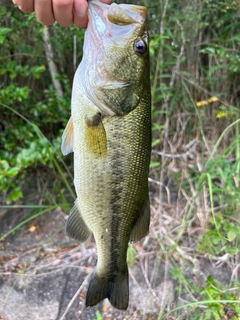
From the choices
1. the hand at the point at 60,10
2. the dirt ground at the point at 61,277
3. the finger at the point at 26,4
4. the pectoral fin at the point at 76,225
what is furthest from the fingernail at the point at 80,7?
the dirt ground at the point at 61,277

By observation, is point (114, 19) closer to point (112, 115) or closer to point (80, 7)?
point (80, 7)

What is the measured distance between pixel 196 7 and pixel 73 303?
232 centimetres

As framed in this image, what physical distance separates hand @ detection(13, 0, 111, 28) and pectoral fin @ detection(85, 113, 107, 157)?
359 mm

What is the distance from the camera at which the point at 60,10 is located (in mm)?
1190

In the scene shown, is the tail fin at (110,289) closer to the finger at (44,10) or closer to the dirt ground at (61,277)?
the dirt ground at (61,277)

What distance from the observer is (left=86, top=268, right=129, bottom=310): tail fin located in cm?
133

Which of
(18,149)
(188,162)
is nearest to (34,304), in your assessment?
(18,149)

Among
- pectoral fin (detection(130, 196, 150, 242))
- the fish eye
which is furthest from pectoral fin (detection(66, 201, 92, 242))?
the fish eye

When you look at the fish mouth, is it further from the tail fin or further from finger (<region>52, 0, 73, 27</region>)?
→ the tail fin

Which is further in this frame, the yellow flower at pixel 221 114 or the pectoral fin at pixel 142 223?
the yellow flower at pixel 221 114

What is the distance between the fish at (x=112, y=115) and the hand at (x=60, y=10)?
49 millimetres

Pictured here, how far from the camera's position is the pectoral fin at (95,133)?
1.15 metres

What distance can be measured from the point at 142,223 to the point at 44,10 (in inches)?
33.7

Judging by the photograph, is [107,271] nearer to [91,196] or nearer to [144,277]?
[91,196]
